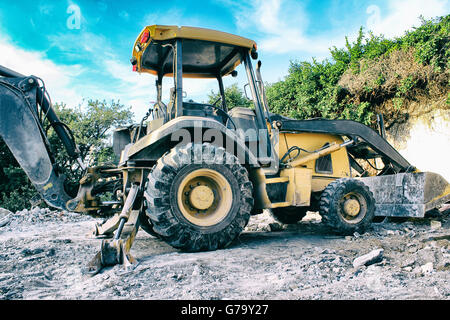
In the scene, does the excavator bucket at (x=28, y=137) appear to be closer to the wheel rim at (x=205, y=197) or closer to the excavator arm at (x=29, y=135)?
the excavator arm at (x=29, y=135)

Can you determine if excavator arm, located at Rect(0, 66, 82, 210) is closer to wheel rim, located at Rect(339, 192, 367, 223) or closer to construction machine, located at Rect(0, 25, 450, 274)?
construction machine, located at Rect(0, 25, 450, 274)

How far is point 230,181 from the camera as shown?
13.0 feet

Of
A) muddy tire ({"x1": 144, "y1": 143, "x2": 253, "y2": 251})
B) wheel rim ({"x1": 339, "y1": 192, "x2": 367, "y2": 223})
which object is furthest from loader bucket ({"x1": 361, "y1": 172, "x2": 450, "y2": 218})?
muddy tire ({"x1": 144, "y1": 143, "x2": 253, "y2": 251})

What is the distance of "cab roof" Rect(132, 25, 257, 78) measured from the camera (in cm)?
431

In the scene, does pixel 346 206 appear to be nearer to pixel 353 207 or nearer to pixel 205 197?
pixel 353 207

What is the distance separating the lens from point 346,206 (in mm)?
5121

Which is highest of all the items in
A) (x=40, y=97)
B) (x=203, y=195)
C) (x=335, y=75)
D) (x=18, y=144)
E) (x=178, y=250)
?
(x=335, y=75)

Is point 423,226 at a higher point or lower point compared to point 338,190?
lower

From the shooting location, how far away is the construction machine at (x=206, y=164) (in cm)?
379

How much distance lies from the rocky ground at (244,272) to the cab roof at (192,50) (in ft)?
8.82

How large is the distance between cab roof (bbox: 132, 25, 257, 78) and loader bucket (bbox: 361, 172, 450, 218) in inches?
137

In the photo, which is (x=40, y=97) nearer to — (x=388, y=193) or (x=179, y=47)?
(x=179, y=47)

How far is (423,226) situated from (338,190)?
2.12 metres

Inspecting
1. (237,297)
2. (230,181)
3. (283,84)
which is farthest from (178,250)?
(283,84)
